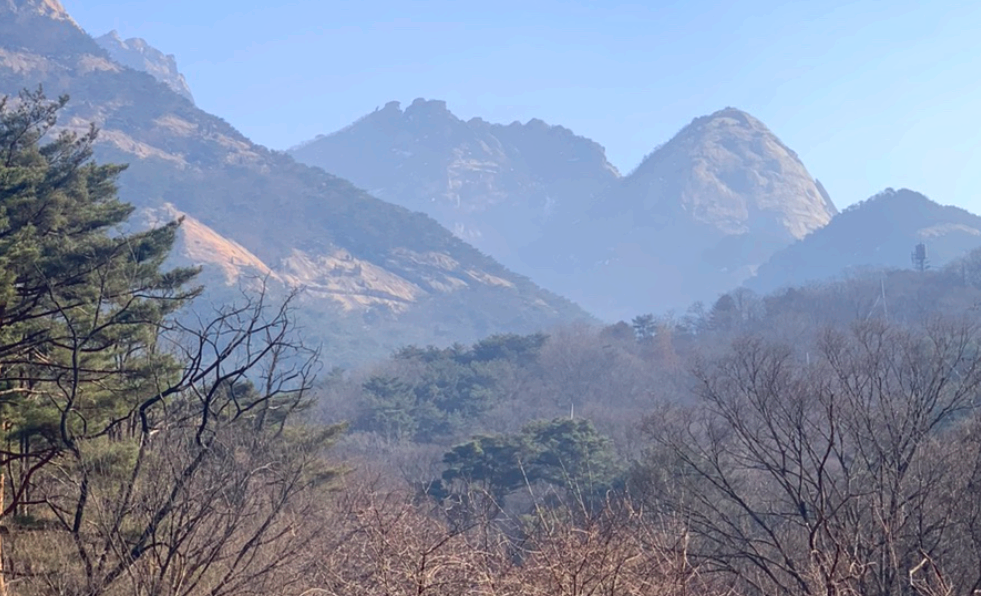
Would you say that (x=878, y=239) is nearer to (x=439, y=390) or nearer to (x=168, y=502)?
(x=439, y=390)

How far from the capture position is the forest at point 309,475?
7.48 metres

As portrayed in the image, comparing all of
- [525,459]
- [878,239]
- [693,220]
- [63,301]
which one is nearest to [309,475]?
[63,301]

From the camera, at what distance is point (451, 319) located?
96562 mm

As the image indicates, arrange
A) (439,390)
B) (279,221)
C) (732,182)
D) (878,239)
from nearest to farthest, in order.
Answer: (439,390) < (279,221) < (878,239) < (732,182)

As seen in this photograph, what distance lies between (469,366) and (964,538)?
134ft

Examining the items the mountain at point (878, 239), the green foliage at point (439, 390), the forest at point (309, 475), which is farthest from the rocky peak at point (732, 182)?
the forest at point (309, 475)

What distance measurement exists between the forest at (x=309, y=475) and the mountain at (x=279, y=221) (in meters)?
58.6

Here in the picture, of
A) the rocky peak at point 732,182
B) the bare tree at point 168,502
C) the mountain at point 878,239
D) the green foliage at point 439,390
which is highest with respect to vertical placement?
the rocky peak at point 732,182

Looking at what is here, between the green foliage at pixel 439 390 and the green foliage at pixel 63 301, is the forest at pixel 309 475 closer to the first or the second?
the green foliage at pixel 63 301

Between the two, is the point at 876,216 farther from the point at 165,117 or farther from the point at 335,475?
the point at 335,475

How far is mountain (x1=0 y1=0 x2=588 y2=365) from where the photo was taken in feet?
296

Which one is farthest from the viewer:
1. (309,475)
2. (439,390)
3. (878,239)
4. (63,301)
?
(878,239)

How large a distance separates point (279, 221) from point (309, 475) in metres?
90.6

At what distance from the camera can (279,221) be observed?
10650 cm
